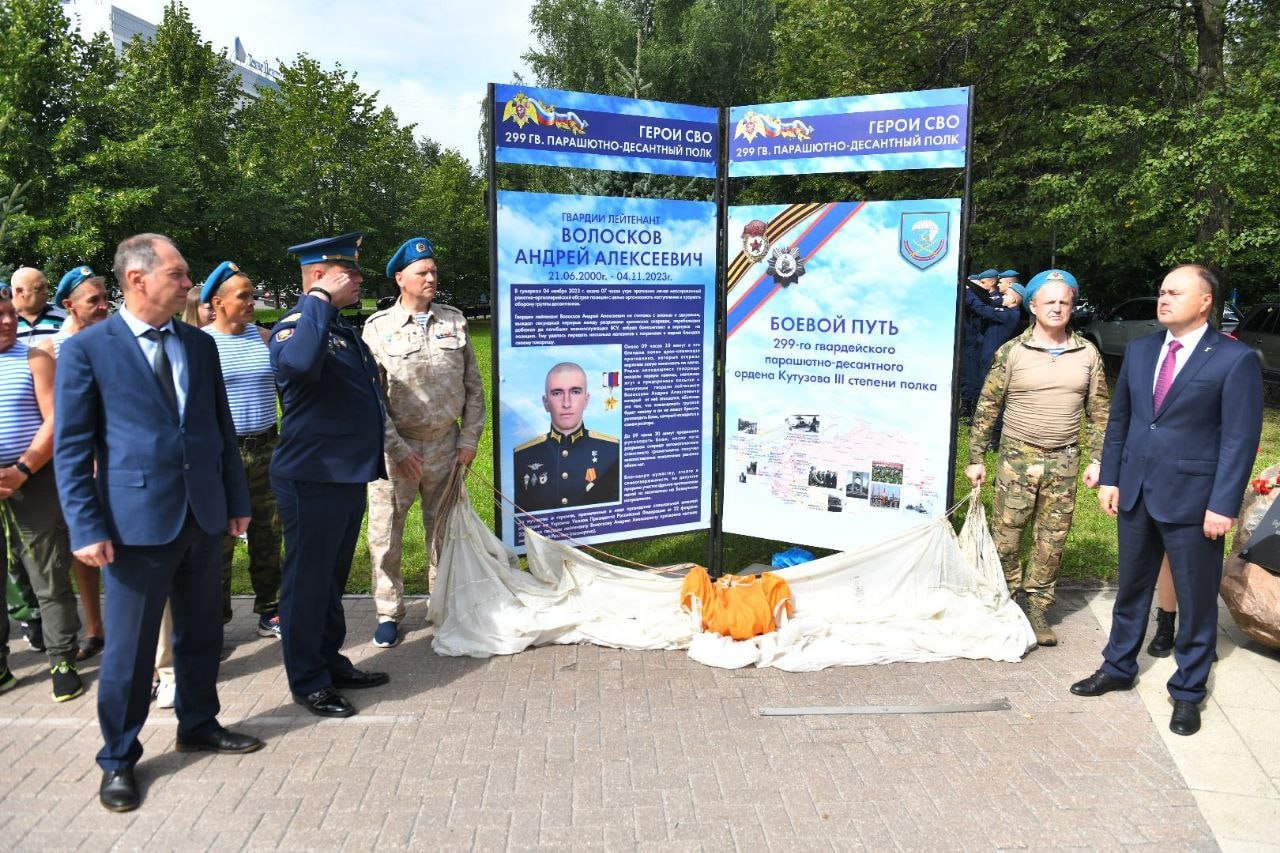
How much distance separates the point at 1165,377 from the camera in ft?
13.1

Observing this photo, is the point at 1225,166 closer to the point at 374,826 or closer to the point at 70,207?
the point at 374,826

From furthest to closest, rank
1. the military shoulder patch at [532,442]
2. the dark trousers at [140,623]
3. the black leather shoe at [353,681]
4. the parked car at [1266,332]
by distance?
the parked car at [1266,332]
the military shoulder patch at [532,442]
the black leather shoe at [353,681]
the dark trousers at [140,623]

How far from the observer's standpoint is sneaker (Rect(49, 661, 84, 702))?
4.12 metres

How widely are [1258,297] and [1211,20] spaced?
1513 cm

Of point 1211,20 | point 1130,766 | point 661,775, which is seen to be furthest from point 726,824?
point 1211,20

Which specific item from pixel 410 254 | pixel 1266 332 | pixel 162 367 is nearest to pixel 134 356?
pixel 162 367

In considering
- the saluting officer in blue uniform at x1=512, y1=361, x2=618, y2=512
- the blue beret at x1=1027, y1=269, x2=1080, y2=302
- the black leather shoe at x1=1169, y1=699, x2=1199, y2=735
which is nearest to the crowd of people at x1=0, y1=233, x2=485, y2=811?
the saluting officer in blue uniform at x1=512, y1=361, x2=618, y2=512

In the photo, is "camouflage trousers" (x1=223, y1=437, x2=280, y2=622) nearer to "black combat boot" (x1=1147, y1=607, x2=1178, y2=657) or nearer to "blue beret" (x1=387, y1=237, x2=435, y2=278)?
"blue beret" (x1=387, y1=237, x2=435, y2=278)

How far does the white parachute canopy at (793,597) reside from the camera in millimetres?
4633

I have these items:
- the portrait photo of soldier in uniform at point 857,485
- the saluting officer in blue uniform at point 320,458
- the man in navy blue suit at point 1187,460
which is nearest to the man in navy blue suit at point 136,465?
the saluting officer in blue uniform at point 320,458

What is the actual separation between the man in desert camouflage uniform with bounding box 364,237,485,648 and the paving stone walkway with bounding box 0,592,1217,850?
64 centimetres

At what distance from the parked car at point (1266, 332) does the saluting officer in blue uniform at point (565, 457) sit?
47.9ft

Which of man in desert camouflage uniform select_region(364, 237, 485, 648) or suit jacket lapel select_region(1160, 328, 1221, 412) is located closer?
suit jacket lapel select_region(1160, 328, 1221, 412)

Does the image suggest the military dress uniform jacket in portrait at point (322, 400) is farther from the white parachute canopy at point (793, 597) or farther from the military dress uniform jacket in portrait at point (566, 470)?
the military dress uniform jacket in portrait at point (566, 470)
